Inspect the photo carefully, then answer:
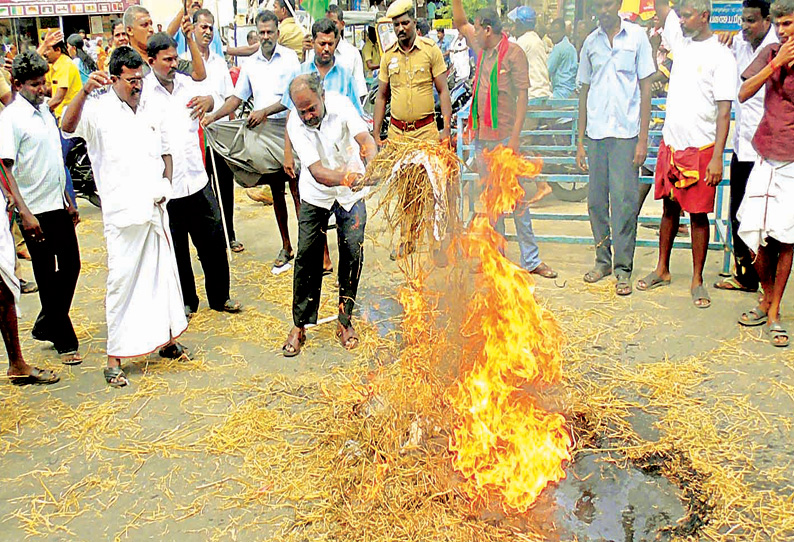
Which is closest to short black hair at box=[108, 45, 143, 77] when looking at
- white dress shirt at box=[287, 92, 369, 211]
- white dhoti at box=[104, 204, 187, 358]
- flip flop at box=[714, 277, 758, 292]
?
white dhoti at box=[104, 204, 187, 358]

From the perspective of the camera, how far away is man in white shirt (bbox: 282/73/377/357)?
502cm

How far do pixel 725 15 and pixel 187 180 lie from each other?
5.56 metres

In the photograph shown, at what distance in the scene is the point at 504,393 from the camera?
3.93 meters

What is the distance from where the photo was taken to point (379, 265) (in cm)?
756

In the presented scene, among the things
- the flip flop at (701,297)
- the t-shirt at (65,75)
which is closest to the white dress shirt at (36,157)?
the t-shirt at (65,75)

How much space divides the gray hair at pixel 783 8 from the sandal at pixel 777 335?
2.26 m

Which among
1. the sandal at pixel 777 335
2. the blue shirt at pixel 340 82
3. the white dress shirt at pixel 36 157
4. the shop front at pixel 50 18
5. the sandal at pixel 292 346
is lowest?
the sandal at pixel 292 346

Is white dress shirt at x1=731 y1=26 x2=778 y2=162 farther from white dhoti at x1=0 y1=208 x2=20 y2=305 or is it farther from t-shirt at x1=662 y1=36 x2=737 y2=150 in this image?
white dhoti at x1=0 y1=208 x2=20 y2=305

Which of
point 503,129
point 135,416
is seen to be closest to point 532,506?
point 135,416

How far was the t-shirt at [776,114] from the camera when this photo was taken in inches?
206

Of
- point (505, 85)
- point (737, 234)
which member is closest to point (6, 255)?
point (505, 85)

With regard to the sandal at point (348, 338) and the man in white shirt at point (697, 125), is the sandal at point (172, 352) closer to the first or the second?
the sandal at point (348, 338)

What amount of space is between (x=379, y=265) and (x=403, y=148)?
3565mm

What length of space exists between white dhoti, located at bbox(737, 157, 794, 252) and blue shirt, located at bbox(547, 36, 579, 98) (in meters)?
4.94
